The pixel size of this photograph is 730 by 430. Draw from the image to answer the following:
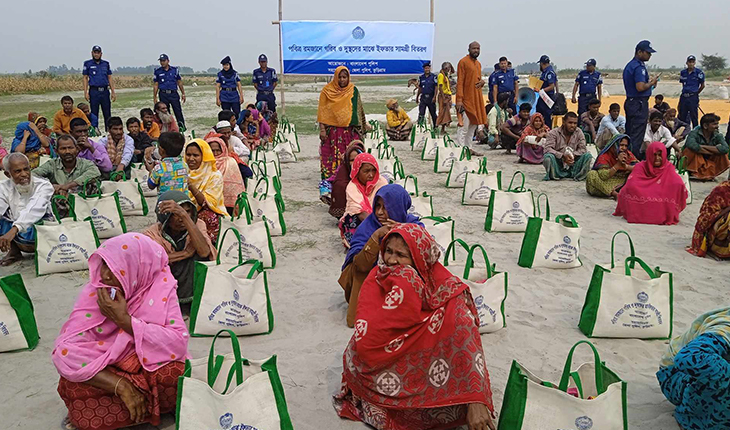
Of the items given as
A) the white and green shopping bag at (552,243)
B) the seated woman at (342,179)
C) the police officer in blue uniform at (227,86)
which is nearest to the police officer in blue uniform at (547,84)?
the police officer in blue uniform at (227,86)

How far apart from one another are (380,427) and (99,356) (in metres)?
1.48

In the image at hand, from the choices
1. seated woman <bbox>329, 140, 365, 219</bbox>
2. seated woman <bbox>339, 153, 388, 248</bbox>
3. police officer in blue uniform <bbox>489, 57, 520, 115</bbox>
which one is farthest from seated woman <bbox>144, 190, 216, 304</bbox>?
police officer in blue uniform <bbox>489, 57, 520, 115</bbox>

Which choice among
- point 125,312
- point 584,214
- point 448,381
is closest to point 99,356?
point 125,312

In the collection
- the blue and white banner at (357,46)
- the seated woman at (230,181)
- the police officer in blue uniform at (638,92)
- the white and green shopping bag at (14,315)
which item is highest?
the blue and white banner at (357,46)

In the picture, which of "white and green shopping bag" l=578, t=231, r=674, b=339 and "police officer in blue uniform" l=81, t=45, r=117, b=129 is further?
"police officer in blue uniform" l=81, t=45, r=117, b=129

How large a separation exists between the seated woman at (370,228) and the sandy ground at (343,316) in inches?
12.9

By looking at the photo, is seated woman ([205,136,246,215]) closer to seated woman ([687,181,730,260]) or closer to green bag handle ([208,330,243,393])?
green bag handle ([208,330,243,393])

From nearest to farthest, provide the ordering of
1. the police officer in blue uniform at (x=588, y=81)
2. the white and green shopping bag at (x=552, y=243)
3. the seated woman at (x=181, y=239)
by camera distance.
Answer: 1. the seated woman at (x=181, y=239)
2. the white and green shopping bag at (x=552, y=243)
3. the police officer in blue uniform at (x=588, y=81)

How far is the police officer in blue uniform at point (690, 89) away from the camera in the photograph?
12.5m

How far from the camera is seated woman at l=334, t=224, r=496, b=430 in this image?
108 inches

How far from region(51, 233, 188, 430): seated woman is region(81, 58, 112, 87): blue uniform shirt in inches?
431

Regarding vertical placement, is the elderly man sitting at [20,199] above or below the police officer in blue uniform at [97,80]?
below

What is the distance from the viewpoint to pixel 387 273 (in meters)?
2.86

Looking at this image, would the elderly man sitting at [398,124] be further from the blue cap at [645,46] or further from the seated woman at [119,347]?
the seated woman at [119,347]
